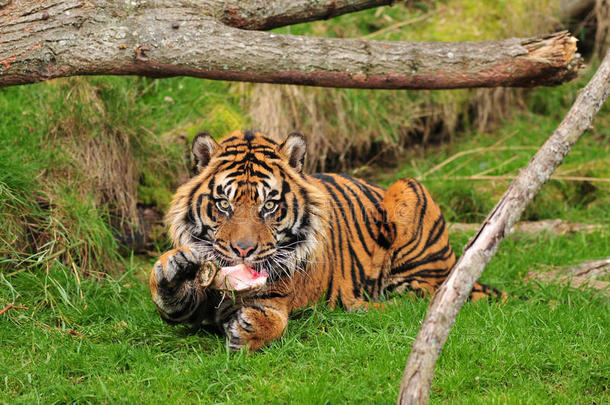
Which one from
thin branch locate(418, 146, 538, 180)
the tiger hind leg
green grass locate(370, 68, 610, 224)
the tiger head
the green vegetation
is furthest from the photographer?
thin branch locate(418, 146, 538, 180)

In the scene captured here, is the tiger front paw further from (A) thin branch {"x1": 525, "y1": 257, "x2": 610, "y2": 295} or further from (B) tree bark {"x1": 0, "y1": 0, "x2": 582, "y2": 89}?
(A) thin branch {"x1": 525, "y1": 257, "x2": 610, "y2": 295}

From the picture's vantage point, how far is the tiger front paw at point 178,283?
13.6 feet

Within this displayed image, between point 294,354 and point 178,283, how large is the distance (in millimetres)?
882

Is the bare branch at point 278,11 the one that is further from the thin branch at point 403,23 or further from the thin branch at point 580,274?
the thin branch at point 403,23

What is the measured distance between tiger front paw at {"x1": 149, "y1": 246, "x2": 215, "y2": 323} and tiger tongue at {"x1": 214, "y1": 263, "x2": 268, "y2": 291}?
109 mm

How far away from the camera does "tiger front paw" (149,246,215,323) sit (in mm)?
4133

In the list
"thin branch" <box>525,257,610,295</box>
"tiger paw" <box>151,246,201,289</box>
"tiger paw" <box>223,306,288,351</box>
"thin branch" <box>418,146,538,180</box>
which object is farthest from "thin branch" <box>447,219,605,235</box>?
"tiger paw" <box>151,246,201,289</box>

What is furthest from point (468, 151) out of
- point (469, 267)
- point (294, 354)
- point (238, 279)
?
point (469, 267)

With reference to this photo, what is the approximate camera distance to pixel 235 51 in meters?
4.93

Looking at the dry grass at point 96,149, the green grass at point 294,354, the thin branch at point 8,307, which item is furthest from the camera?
the dry grass at point 96,149

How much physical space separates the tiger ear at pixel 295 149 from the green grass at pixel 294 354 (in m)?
1.08

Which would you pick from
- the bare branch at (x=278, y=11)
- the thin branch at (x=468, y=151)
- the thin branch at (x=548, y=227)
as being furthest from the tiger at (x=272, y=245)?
the thin branch at (x=468, y=151)

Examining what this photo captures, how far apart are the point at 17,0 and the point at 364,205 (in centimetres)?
307

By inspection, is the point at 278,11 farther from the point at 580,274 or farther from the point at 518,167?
the point at 518,167
